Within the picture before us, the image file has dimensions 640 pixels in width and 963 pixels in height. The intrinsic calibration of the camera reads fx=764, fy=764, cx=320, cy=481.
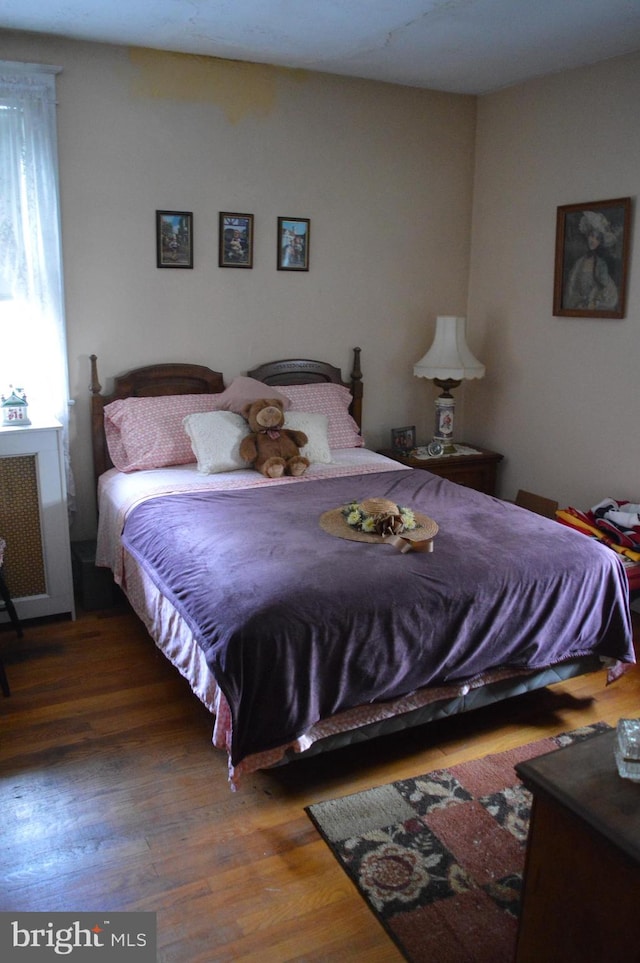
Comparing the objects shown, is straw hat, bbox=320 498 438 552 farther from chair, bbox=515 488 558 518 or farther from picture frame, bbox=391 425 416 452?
picture frame, bbox=391 425 416 452

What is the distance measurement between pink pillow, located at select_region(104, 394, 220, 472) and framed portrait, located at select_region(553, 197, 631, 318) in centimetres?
198

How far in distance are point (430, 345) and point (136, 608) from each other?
97.7 inches

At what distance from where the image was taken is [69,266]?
360cm

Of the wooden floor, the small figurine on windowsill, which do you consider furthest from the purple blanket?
the small figurine on windowsill

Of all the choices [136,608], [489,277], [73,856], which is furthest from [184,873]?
[489,277]

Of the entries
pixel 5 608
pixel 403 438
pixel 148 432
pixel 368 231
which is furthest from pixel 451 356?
pixel 5 608

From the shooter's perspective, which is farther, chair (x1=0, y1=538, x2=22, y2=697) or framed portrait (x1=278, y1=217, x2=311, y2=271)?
framed portrait (x1=278, y1=217, x2=311, y2=271)

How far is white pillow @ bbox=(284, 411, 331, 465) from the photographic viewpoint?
3.76 metres

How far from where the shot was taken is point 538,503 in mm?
4125

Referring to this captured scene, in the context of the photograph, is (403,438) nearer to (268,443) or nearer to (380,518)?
(268,443)

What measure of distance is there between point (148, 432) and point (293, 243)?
1335mm

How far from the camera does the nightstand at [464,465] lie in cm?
422

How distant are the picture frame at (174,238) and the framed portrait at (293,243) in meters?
0.50

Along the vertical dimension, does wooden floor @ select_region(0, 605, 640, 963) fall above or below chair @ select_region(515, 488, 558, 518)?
below
